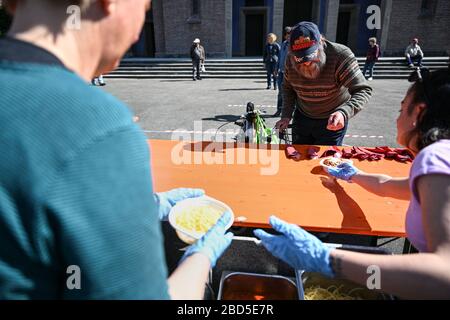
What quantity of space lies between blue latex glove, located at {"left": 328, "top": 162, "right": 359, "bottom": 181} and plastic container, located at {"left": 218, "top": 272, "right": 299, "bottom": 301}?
0.92 meters

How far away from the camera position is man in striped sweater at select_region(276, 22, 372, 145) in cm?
291

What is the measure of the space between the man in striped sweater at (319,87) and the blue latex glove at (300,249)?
153 centimetres

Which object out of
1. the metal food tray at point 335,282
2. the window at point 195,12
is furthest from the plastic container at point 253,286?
the window at point 195,12

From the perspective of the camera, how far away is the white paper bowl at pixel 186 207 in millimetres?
1528

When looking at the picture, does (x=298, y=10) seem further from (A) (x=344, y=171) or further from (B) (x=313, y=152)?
(A) (x=344, y=171)

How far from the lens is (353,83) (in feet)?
10.0

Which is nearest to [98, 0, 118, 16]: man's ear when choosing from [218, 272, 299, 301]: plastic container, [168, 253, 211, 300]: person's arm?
[168, 253, 211, 300]: person's arm

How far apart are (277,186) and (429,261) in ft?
4.32

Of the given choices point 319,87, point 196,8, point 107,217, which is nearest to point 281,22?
point 196,8

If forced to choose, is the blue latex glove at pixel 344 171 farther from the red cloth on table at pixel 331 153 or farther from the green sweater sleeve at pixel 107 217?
the green sweater sleeve at pixel 107 217

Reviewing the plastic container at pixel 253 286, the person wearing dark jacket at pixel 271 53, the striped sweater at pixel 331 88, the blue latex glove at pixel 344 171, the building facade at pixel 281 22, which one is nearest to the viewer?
the plastic container at pixel 253 286
